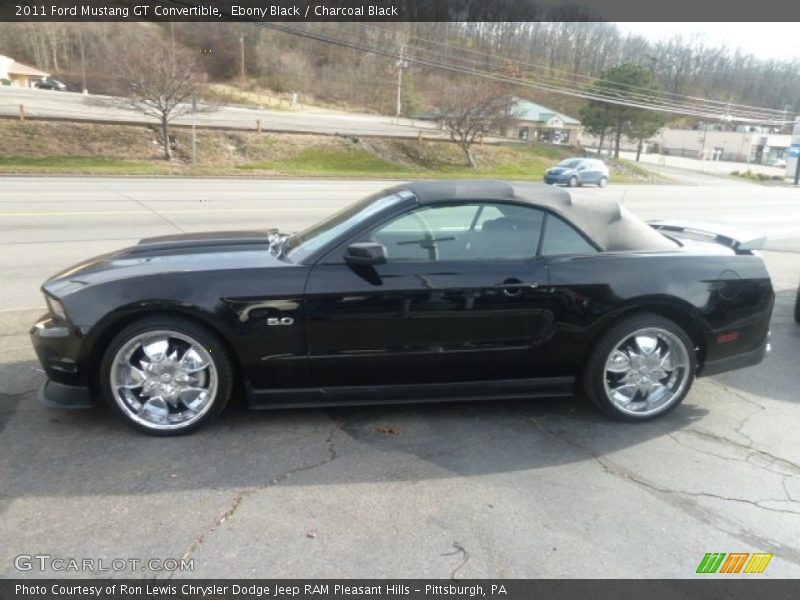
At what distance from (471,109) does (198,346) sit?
36.6 metres

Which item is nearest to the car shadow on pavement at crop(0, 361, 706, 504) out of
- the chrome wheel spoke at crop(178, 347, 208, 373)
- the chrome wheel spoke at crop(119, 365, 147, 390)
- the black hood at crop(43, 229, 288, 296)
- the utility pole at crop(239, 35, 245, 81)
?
the chrome wheel spoke at crop(119, 365, 147, 390)

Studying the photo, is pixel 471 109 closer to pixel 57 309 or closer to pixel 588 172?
pixel 588 172

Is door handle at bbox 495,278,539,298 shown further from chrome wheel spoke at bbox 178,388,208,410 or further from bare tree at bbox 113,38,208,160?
bare tree at bbox 113,38,208,160

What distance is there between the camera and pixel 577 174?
30438 millimetres

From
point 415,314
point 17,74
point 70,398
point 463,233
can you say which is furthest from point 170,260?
point 17,74

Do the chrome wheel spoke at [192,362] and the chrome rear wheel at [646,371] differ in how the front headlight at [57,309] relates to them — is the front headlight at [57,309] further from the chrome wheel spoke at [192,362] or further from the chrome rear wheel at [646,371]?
the chrome rear wheel at [646,371]

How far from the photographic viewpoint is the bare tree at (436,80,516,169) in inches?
1468

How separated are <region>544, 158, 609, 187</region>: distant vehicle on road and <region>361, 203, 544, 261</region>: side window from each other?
27.5 metres

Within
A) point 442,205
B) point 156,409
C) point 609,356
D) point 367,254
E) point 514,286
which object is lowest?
point 156,409

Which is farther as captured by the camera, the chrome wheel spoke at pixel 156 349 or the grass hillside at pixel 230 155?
the grass hillside at pixel 230 155

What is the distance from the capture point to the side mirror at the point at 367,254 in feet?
11.3

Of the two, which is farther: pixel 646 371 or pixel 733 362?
pixel 733 362

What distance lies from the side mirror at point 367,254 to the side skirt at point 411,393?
77 cm

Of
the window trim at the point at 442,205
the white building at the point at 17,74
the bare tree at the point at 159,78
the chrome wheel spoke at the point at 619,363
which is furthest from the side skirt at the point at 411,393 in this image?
the white building at the point at 17,74
